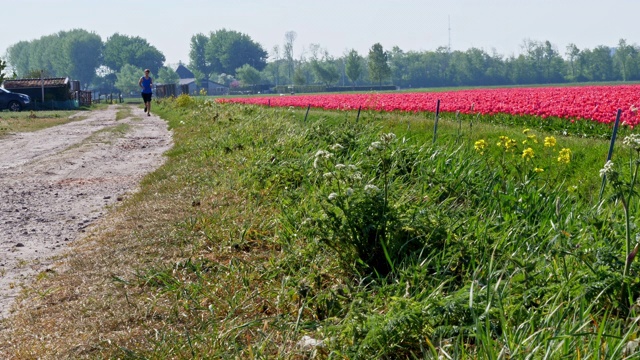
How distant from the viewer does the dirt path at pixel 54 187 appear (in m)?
6.83

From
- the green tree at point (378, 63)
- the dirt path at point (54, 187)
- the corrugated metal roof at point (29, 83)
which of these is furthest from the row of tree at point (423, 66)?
the dirt path at point (54, 187)

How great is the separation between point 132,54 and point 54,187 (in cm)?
18878

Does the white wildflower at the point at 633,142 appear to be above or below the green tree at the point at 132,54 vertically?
below

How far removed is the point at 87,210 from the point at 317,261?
4.48 meters

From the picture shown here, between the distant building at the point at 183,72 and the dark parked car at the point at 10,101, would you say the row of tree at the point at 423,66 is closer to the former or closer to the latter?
the distant building at the point at 183,72

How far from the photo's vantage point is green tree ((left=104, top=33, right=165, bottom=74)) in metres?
192

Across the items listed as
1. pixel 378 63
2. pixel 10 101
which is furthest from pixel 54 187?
pixel 378 63

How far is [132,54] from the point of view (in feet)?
631

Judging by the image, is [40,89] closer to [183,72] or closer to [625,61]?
[625,61]

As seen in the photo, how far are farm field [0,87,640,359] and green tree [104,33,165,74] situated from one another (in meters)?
190

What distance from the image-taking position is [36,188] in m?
10.6

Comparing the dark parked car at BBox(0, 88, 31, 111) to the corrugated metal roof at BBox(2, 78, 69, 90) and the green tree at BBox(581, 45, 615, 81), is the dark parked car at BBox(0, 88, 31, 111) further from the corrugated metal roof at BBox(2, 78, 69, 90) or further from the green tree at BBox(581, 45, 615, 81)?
the green tree at BBox(581, 45, 615, 81)

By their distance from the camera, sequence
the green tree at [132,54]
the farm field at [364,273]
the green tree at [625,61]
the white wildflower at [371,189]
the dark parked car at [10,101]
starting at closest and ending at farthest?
the farm field at [364,273] → the white wildflower at [371,189] → the dark parked car at [10,101] → the green tree at [625,61] → the green tree at [132,54]

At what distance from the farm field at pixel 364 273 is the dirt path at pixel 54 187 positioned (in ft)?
1.34
